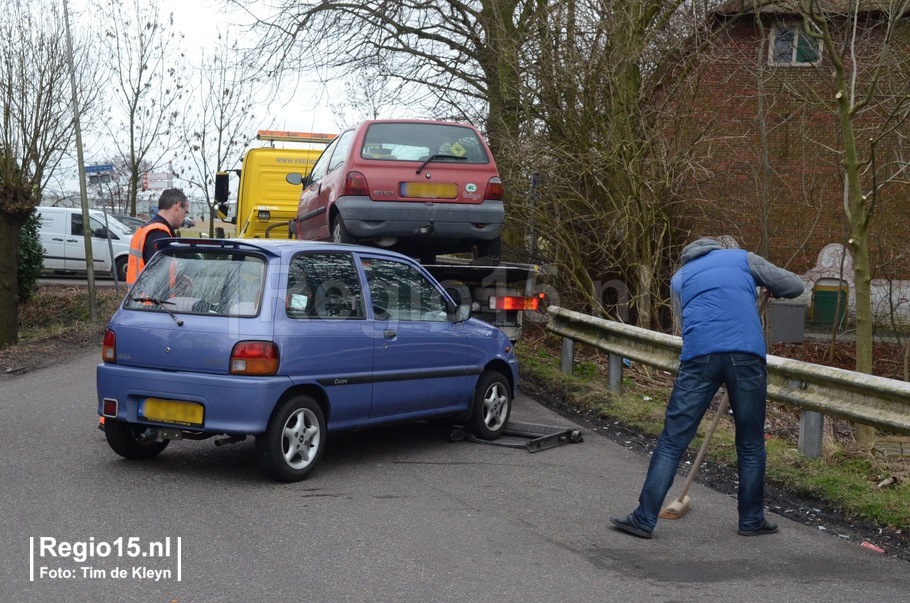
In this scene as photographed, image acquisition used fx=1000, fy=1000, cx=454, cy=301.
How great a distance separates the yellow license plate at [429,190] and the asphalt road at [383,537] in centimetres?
321

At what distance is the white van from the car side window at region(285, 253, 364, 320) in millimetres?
17935

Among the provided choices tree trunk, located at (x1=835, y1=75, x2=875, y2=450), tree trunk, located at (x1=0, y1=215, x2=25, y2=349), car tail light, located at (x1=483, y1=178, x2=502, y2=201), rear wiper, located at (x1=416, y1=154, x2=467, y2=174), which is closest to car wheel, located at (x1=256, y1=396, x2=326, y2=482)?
rear wiper, located at (x1=416, y1=154, x2=467, y2=174)

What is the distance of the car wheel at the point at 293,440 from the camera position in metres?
6.35

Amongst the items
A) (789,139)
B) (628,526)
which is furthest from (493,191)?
(789,139)

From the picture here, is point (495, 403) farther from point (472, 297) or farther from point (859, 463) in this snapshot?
point (859, 463)

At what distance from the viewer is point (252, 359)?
629cm

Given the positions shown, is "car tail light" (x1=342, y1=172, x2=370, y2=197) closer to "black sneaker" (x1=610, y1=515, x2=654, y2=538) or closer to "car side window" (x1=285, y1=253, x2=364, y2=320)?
"car side window" (x1=285, y1=253, x2=364, y2=320)

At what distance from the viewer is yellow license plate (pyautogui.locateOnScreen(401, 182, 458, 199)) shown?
1005 cm

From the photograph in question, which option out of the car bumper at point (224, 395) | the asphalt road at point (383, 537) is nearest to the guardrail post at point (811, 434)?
the asphalt road at point (383, 537)

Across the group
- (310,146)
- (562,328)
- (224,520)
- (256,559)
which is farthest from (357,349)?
(310,146)

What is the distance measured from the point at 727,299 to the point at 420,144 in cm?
524

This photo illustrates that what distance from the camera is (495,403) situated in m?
8.40

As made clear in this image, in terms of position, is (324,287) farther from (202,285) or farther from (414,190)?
(414,190)

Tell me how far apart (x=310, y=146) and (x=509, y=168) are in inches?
258
